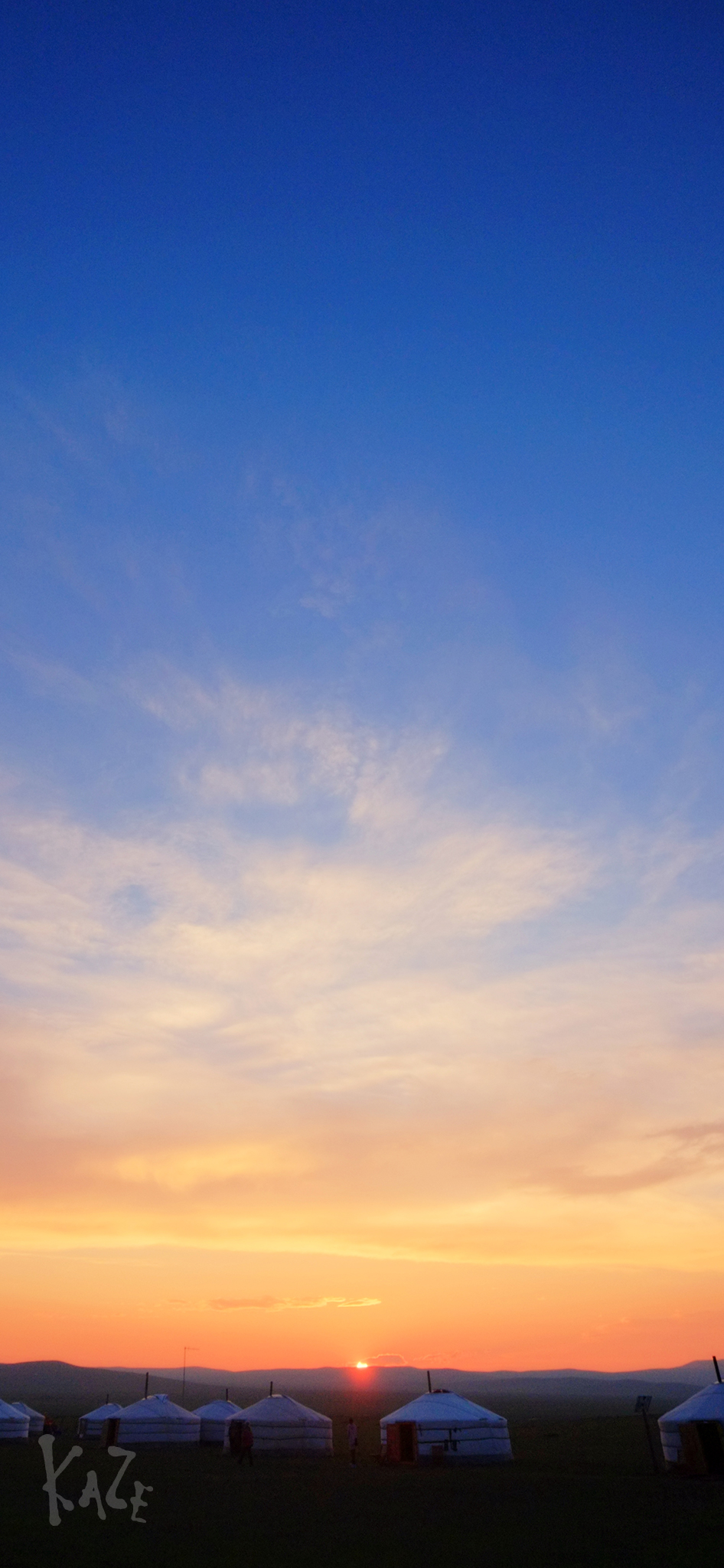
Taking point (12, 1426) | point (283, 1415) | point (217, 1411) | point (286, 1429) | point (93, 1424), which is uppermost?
point (217, 1411)

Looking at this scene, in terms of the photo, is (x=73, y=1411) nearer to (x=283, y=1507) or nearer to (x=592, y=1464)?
(x=592, y=1464)

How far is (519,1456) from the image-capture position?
146 ft

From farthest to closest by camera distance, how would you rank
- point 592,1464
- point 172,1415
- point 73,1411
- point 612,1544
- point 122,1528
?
1. point 73,1411
2. point 172,1415
3. point 592,1464
4. point 122,1528
5. point 612,1544

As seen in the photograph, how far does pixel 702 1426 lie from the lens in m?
34.3

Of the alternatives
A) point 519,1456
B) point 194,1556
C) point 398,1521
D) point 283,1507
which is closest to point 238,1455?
point 519,1456

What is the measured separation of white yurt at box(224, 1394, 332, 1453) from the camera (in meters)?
42.8

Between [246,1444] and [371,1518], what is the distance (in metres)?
20.5

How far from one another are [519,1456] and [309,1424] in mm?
10003

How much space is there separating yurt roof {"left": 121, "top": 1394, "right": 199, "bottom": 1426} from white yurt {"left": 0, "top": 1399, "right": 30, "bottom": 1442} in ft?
18.9

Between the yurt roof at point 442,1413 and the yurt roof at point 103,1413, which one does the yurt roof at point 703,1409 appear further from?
the yurt roof at point 103,1413

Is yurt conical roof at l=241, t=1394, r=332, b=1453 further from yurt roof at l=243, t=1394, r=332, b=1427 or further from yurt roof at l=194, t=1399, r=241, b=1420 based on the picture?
yurt roof at l=194, t=1399, r=241, b=1420
